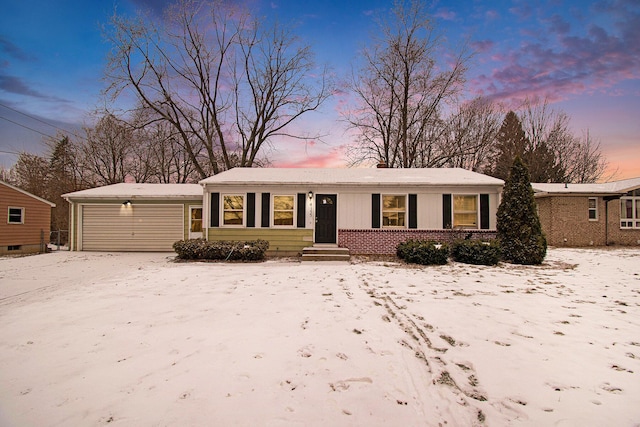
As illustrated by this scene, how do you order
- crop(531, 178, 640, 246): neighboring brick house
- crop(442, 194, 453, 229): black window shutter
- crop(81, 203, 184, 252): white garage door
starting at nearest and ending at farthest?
crop(442, 194, 453, 229): black window shutter < crop(81, 203, 184, 252): white garage door < crop(531, 178, 640, 246): neighboring brick house

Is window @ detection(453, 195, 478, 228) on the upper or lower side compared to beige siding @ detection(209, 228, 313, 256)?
upper

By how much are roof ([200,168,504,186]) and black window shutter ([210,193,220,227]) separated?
0.62 meters

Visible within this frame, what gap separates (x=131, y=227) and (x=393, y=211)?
40.5 feet

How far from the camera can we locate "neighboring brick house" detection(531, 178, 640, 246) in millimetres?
14617

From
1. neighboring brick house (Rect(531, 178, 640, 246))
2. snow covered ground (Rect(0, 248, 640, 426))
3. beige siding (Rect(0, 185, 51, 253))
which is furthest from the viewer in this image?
neighboring brick house (Rect(531, 178, 640, 246))

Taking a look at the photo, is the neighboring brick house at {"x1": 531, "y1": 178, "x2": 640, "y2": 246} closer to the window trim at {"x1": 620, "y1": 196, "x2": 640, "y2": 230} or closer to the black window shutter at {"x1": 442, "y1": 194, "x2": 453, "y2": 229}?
the window trim at {"x1": 620, "y1": 196, "x2": 640, "y2": 230}

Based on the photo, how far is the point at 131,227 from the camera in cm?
1352

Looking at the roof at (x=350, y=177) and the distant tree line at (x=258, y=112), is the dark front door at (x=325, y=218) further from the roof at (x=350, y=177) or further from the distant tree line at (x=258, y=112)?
the distant tree line at (x=258, y=112)

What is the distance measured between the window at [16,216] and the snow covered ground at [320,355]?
1036cm

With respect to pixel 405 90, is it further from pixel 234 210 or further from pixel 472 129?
pixel 234 210

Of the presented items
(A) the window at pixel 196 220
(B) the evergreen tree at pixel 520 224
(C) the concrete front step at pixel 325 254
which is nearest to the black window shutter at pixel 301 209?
(C) the concrete front step at pixel 325 254

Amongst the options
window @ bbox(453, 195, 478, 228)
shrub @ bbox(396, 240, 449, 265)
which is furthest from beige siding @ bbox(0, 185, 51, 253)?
window @ bbox(453, 195, 478, 228)

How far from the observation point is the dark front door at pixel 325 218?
37.8 ft

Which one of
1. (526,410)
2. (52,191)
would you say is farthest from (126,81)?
(526,410)
